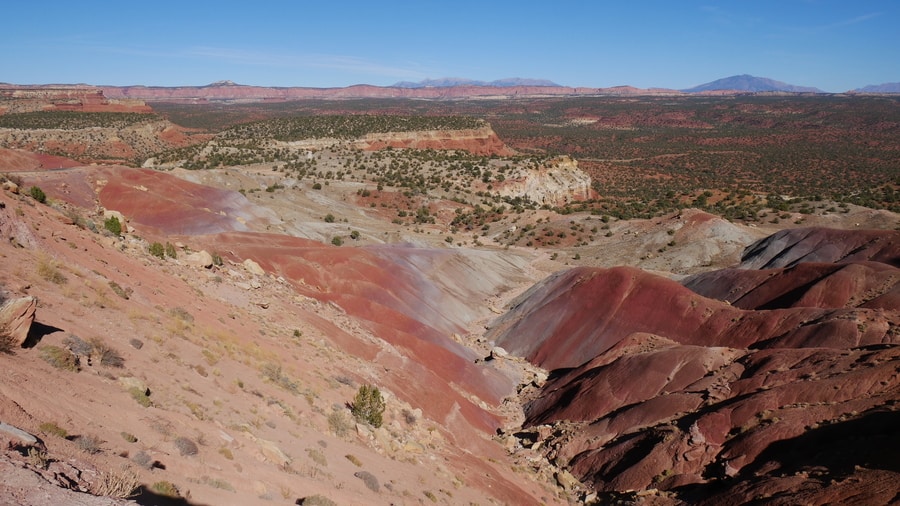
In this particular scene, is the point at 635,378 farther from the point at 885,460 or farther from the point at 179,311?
the point at 179,311

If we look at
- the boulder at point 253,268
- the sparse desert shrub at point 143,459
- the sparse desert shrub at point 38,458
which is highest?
the sparse desert shrub at point 38,458

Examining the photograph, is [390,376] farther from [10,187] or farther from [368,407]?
[10,187]

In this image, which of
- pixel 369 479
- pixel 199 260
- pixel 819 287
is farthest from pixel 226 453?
pixel 819 287

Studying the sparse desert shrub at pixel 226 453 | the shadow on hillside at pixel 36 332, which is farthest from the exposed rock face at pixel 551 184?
the sparse desert shrub at pixel 226 453

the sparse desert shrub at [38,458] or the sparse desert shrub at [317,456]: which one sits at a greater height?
the sparse desert shrub at [38,458]

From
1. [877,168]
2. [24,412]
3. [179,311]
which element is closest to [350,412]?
[179,311]

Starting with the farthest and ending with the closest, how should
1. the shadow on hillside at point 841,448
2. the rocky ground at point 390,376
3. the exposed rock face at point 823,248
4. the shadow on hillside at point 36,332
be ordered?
the exposed rock face at point 823,248 → the shadow on hillside at point 841,448 → the shadow on hillside at point 36,332 → the rocky ground at point 390,376

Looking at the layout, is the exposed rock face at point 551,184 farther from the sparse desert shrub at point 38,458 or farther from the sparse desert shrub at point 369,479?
the sparse desert shrub at point 38,458
